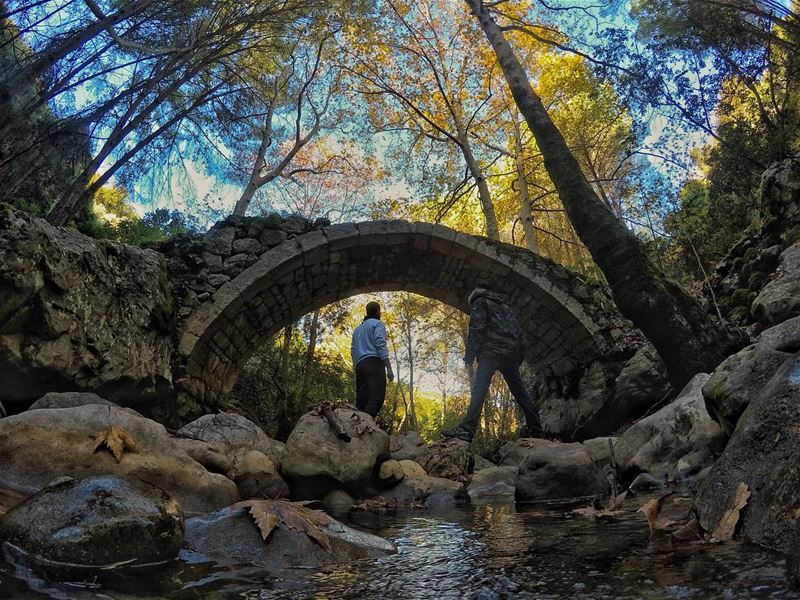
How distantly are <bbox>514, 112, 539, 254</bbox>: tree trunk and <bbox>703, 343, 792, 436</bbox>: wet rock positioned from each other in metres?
9.95

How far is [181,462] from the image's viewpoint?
113 inches

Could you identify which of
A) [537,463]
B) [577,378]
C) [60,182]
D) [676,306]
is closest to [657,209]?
[577,378]

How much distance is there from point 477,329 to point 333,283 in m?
3.38

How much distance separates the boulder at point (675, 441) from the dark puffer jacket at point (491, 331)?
8.22 ft

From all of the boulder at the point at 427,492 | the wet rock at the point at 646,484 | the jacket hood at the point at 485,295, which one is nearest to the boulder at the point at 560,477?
the wet rock at the point at 646,484

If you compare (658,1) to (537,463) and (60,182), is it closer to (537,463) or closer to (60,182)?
(537,463)

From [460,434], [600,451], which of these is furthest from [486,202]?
[600,451]

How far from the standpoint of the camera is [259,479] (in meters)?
3.80

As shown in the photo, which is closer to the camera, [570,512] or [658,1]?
[570,512]

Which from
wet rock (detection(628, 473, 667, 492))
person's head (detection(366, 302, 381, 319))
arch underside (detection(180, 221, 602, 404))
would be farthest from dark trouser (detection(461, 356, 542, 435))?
wet rock (detection(628, 473, 667, 492))

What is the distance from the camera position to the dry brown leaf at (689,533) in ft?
5.44

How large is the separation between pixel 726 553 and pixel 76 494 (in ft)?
6.71

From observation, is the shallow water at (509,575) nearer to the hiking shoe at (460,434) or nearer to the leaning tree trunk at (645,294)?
the leaning tree trunk at (645,294)

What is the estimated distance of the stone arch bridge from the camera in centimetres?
767
